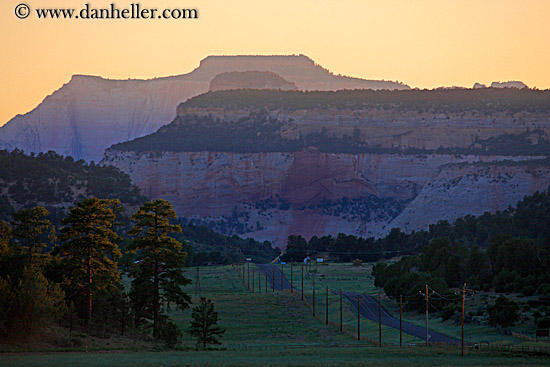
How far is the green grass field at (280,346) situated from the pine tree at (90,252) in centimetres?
581

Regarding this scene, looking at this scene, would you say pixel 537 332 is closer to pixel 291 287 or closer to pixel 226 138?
pixel 291 287

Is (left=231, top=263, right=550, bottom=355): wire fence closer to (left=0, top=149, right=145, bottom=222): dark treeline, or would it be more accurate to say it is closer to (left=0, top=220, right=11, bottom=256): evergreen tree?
(left=0, top=220, right=11, bottom=256): evergreen tree

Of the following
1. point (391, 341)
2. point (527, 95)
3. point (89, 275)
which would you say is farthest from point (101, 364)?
point (527, 95)

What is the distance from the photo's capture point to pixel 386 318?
70000 mm

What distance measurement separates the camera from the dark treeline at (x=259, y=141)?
178 meters

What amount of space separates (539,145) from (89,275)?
13831 centimetres

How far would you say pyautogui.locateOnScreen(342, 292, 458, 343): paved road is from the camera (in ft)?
191

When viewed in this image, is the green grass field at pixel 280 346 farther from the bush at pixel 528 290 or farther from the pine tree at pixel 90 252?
the bush at pixel 528 290

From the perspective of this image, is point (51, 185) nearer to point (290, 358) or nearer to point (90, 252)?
point (90, 252)

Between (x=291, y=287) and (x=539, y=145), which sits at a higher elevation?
(x=539, y=145)

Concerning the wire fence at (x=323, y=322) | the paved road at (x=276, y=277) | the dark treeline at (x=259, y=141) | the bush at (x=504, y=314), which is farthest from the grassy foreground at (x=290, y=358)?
the dark treeline at (x=259, y=141)

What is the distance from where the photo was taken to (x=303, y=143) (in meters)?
188

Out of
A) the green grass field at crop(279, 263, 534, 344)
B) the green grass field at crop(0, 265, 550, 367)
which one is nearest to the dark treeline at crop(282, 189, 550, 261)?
the green grass field at crop(279, 263, 534, 344)

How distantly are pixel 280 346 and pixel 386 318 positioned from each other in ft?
62.2
